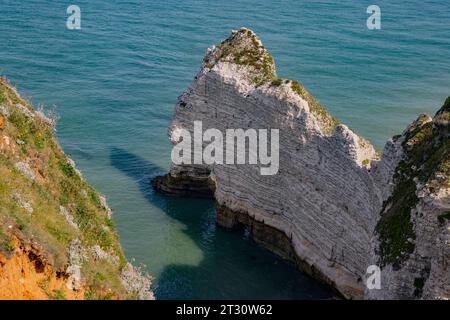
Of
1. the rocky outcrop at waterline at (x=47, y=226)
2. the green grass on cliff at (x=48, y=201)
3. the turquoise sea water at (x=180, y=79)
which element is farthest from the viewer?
the turquoise sea water at (x=180, y=79)

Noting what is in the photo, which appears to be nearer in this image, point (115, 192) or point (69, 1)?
point (115, 192)

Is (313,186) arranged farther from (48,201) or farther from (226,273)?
(48,201)

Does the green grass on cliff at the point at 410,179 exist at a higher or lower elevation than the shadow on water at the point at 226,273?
higher

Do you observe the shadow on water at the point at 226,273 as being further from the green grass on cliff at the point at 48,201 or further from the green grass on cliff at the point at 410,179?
the green grass on cliff at the point at 410,179

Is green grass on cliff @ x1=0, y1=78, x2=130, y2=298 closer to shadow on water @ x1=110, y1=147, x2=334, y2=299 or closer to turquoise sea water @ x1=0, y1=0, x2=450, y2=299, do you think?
shadow on water @ x1=110, y1=147, x2=334, y2=299

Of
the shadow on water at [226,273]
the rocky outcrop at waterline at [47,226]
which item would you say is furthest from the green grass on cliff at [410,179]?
the shadow on water at [226,273]

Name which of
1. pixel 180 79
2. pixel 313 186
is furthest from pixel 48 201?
pixel 180 79
